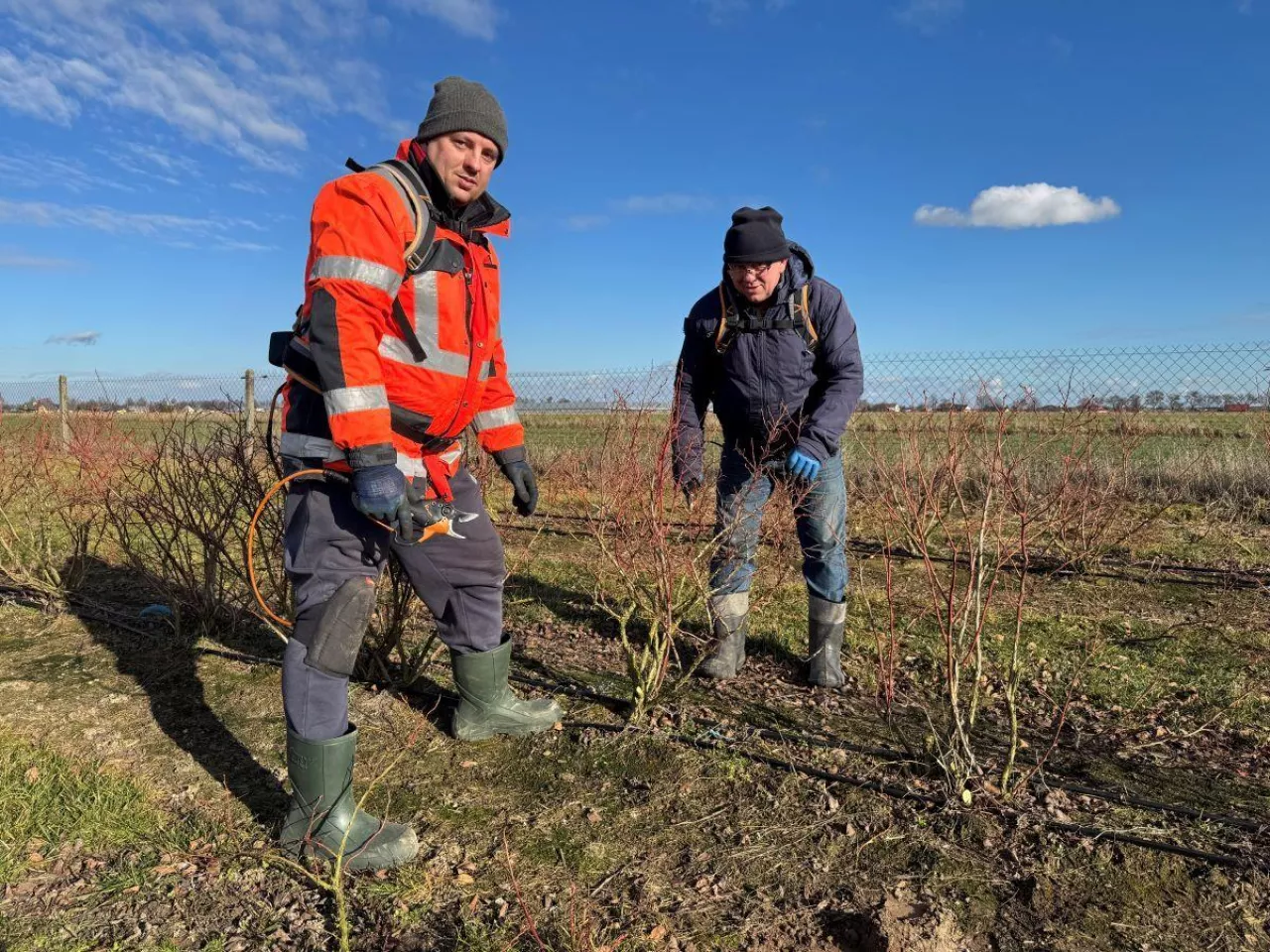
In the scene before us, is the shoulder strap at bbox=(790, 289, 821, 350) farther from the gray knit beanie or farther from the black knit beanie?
the gray knit beanie

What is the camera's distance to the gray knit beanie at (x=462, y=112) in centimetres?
206

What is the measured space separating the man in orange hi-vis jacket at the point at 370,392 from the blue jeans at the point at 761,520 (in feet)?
4.00

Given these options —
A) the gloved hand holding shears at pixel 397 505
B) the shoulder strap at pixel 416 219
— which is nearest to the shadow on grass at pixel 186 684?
the gloved hand holding shears at pixel 397 505

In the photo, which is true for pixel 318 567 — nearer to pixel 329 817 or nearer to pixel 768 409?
pixel 329 817

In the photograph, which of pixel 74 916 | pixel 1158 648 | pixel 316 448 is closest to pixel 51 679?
pixel 74 916

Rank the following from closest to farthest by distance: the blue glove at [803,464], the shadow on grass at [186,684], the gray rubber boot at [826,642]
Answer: the shadow on grass at [186,684] < the blue glove at [803,464] < the gray rubber boot at [826,642]

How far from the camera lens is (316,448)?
199 centimetres

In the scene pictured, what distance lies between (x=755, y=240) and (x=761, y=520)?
1082 mm

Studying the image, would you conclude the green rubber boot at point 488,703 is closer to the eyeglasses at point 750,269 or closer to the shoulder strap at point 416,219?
the shoulder strap at point 416,219

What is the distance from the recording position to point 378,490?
6.22ft

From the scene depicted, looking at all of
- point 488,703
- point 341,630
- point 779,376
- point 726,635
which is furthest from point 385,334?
point 726,635

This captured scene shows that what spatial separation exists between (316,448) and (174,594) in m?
2.50

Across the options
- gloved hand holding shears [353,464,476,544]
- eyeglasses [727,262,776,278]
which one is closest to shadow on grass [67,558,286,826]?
gloved hand holding shears [353,464,476,544]

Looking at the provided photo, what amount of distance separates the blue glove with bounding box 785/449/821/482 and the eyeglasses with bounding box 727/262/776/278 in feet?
2.24
